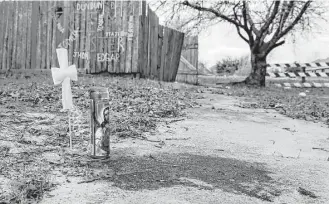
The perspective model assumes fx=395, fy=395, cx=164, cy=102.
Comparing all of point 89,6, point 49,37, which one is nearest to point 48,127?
point 89,6

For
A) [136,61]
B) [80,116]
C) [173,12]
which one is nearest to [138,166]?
[80,116]

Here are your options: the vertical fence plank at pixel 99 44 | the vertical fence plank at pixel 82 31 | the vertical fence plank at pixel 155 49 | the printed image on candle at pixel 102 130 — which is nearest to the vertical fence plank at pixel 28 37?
the vertical fence plank at pixel 82 31

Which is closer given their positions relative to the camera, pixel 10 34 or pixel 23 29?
pixel 23 29

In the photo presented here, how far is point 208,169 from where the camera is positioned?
328cm

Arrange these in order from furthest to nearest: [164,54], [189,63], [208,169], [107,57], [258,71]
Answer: [258,71] < [189,63] < [164,54] < [107,57] < [208,169]

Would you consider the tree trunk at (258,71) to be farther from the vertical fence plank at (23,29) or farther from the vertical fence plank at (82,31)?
the vertical fence plank at (23,29)

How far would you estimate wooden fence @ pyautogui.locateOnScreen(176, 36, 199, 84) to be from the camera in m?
16.0

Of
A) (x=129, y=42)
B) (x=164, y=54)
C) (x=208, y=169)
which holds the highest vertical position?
(x=129, y=42)

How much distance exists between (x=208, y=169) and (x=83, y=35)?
8.79 m

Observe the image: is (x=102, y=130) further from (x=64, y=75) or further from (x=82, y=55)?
(x=82, y=55)

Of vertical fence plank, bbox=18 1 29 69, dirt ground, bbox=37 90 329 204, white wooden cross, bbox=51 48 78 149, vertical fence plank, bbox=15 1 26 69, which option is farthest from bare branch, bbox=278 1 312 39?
white wooden cross, bbox=51 48 78 149

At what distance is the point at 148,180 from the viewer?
2.88 metres

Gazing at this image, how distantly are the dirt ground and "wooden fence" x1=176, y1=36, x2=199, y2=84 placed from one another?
1059 centimetres

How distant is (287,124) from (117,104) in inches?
106
